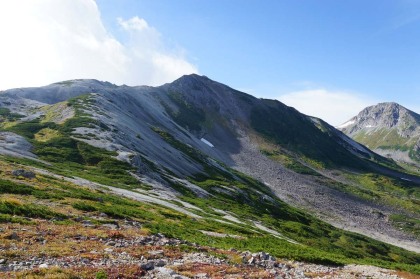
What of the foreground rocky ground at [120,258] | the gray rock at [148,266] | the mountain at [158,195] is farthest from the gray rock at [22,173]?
the gray rock at [148,266]

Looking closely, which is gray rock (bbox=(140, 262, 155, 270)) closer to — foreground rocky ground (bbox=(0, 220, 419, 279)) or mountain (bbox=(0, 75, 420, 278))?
foreground rocky ground (bbox=(0, 220, 419, 279))

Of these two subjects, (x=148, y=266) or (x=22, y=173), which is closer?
(x=148, y=266)

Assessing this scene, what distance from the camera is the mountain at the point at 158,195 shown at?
29.6m

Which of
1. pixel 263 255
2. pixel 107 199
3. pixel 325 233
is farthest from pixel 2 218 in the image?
pixel 325 233

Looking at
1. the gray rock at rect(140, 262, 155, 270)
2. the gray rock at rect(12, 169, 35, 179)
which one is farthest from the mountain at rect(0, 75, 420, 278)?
the gray rock at rect(140, 262, 155, 270)

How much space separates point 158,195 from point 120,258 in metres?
44.2

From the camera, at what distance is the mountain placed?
2959 centimetres

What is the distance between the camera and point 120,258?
792 inches

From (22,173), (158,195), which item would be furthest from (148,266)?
(158,195)

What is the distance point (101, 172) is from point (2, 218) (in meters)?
49.8

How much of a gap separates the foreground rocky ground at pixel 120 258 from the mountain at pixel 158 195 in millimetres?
213

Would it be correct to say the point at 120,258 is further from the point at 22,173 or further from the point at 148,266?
the point at 22,173

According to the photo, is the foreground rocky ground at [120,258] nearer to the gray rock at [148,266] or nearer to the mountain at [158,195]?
the gray rock at [148,266]

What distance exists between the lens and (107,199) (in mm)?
45094
